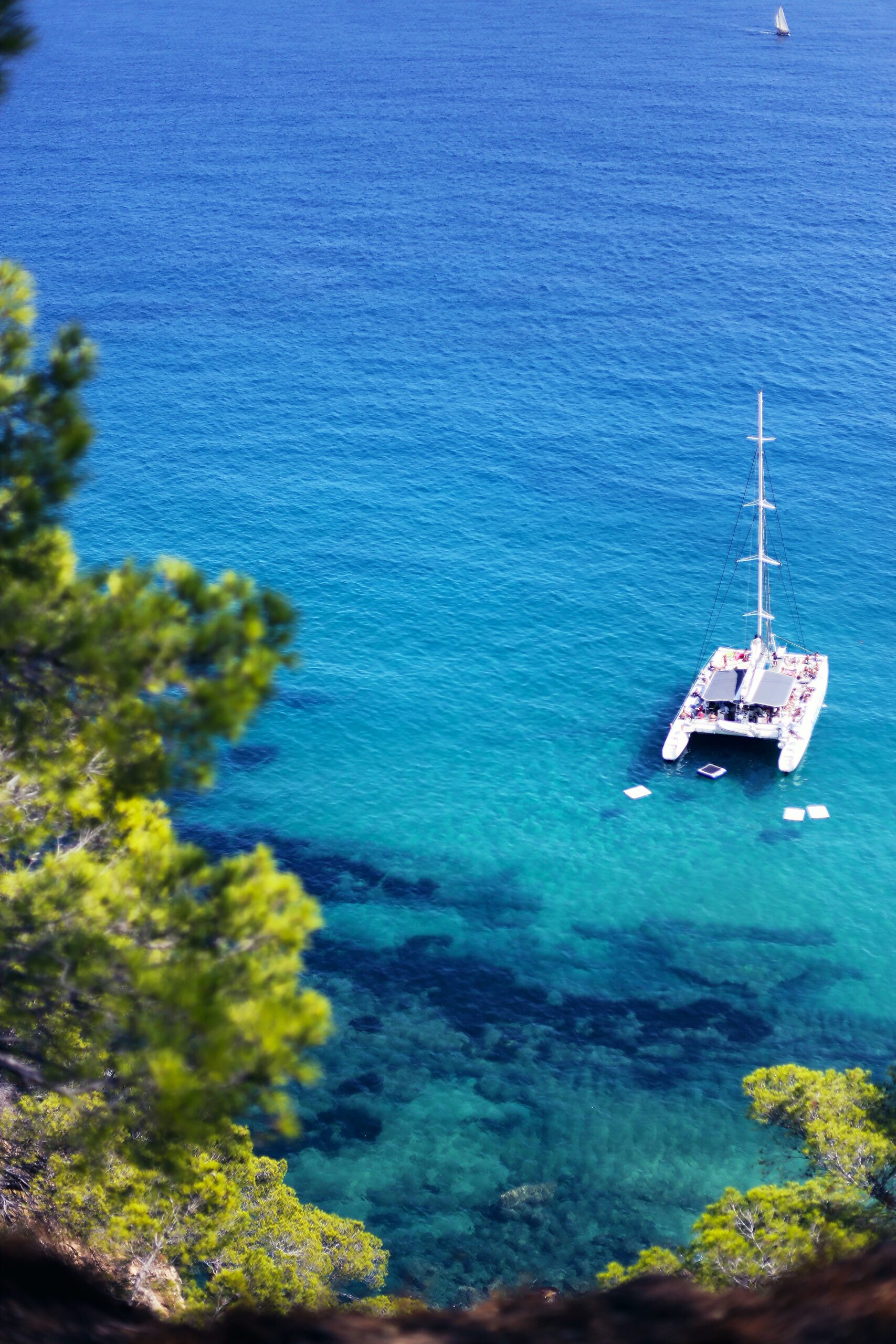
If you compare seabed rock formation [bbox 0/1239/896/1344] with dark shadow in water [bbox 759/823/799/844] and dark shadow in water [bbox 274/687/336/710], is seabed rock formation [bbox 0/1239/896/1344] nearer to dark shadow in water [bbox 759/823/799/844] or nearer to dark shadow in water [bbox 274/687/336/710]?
dark shadow in water [bbox 759/823/799/844]

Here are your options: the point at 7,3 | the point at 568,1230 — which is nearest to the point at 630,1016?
the point at 568,1230

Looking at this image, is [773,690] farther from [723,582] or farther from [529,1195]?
[529,1195]

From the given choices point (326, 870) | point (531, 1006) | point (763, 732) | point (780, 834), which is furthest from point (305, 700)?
point (780, 834)

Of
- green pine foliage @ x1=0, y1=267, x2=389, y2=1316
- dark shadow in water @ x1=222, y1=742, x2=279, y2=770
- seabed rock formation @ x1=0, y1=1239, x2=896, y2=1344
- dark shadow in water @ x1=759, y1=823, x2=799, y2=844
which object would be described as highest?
green pine foliage @ x1=0, y1=267, x2=389, y2=1316

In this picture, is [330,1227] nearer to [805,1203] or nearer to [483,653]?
[805,1203]

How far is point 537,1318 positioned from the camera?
13.4 metres

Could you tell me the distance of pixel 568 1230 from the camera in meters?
34.7

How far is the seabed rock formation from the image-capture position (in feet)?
40.4

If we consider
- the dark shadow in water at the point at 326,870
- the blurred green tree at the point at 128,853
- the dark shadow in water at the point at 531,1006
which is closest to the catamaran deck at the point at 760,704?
the dark shadow in water at the point at 326,870

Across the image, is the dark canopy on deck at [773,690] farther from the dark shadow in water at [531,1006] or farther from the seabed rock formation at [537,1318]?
the seabed rock formation at [537,1318]

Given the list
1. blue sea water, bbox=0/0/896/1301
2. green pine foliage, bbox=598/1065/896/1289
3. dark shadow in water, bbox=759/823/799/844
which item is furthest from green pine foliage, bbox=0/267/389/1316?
dark shadow in water, bbox=759/823/799/844

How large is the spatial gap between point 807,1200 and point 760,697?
36.6 metres

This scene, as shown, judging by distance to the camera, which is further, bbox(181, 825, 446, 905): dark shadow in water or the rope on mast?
the rope on mast

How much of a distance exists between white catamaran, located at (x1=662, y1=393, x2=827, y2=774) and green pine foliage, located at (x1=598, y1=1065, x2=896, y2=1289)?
3065cm
